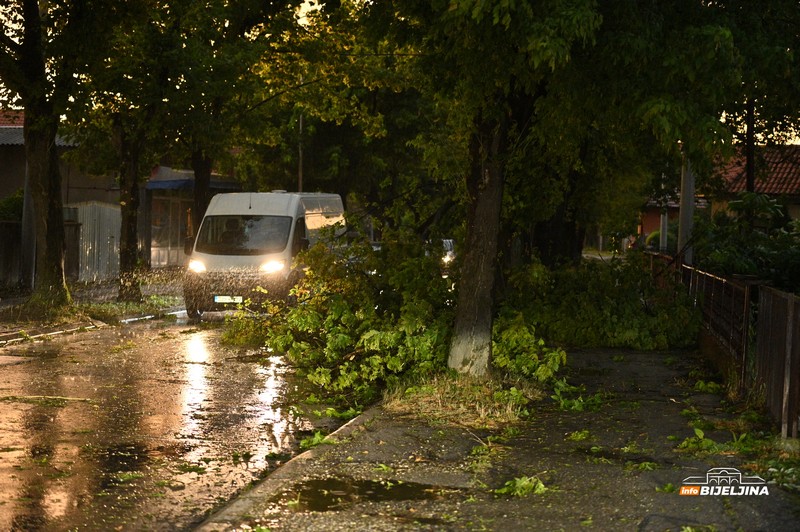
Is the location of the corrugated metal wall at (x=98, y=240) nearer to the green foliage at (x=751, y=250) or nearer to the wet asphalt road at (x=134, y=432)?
the wet asphalt road at (x=134, y=432)

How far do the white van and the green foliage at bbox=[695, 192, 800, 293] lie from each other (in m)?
7.10

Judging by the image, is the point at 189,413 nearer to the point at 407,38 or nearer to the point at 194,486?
the point at 194,486

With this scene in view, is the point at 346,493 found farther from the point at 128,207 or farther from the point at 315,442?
the point at 128,207

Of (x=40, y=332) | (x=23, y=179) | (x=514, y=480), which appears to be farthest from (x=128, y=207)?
(x=514, y=480)

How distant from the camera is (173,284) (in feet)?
110

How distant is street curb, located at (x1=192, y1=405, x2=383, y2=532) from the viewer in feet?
21.2

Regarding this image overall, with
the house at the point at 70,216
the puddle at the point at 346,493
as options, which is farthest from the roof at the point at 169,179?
the puddle at the point at 346,493

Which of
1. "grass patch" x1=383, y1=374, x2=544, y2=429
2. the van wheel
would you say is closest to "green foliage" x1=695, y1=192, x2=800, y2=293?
"grass patch" x1=383, y1=374, x2=544, y2=429

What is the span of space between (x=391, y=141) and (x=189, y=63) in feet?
91.5

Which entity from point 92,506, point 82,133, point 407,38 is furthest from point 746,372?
point 82,133

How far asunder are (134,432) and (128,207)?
51.8 feet

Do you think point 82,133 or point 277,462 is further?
point 82,133

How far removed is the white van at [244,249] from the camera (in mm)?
21875

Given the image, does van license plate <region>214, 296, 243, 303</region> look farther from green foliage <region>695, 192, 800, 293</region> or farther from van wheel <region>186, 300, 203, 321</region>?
green foliage <region>695, 192, 800, 293</region>
